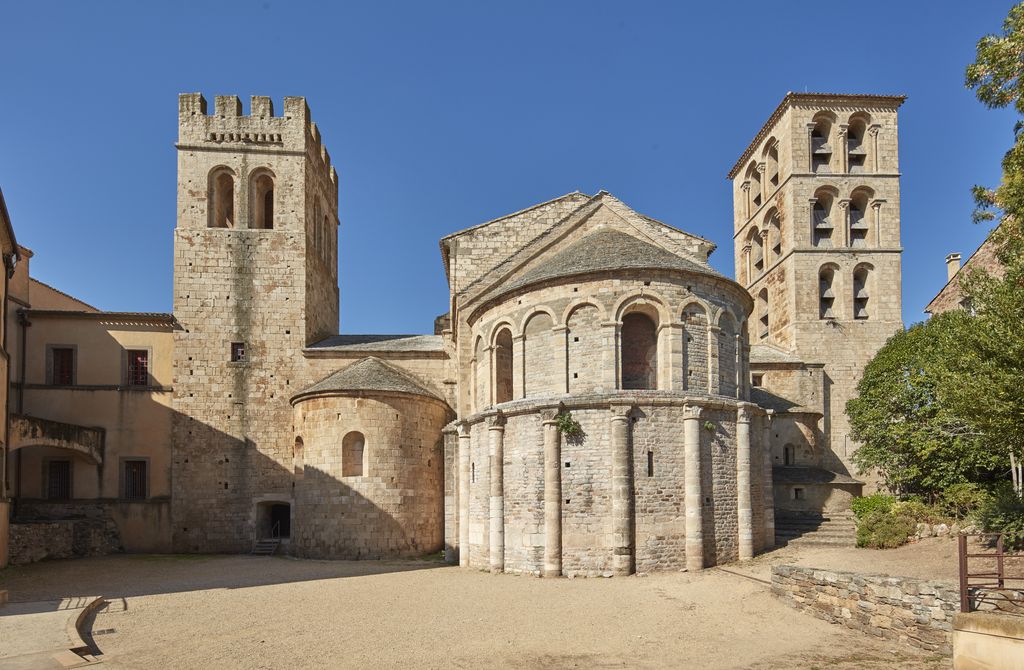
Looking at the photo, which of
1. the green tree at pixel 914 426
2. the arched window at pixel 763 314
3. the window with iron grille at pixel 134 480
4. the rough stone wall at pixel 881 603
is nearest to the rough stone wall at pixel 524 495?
the rough stone wall at pixel 881 603

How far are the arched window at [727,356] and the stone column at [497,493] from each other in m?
6.55

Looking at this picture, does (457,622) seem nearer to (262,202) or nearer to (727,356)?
(727,356)

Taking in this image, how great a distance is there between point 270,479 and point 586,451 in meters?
13.9

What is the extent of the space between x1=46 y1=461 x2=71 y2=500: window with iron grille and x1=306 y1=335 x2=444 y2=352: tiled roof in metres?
10.2

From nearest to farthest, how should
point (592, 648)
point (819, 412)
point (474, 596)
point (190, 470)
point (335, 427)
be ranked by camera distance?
point (592, 648) < point (474, 596) < point (335, 427) < point (190, 470) < point (819, 412)

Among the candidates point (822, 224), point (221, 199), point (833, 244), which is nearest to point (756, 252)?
point (822, 224)

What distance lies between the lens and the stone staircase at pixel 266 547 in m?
26.9

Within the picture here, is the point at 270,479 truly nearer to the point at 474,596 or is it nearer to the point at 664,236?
the point at 474,596

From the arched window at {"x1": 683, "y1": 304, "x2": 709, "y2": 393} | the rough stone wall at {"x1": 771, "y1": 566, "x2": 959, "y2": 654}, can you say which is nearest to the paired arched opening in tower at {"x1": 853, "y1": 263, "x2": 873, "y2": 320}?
the arched window at {"x1": 683, "y1": 304, "x2": 709, "y2": 393}

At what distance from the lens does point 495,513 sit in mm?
21188

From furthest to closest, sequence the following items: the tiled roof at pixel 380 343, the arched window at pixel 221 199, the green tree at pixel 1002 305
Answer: the arched window at pixel 221 199
the tiled roof at pixel 380 343
the green tree at pixel 1002 305

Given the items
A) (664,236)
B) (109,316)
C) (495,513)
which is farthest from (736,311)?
(109,316)

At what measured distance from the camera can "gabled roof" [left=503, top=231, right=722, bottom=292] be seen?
2056cm

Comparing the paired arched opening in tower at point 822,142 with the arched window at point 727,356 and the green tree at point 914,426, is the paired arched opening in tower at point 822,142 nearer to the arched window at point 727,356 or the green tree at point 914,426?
the green tree at point 914,426
